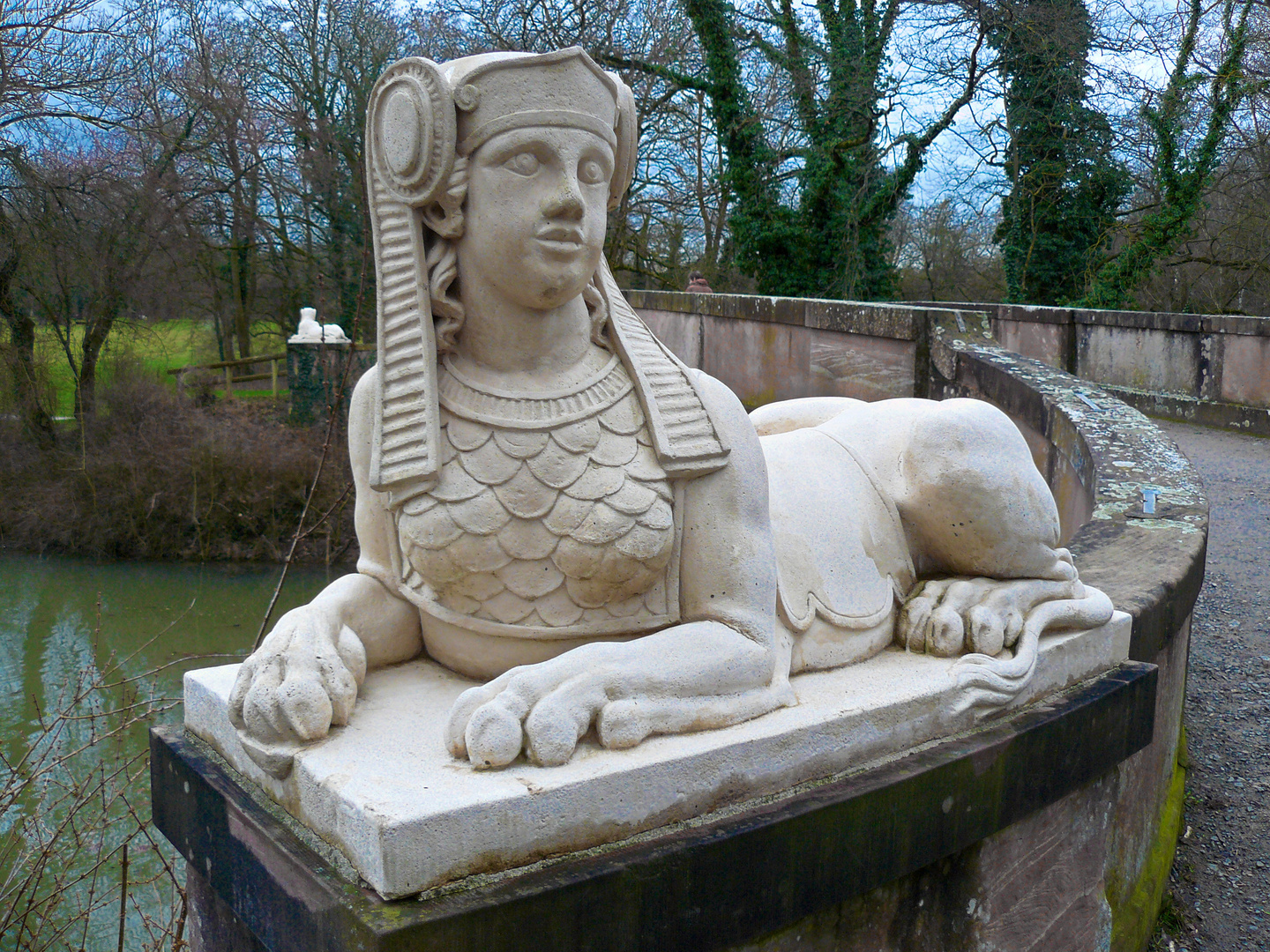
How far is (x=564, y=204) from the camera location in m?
1.90

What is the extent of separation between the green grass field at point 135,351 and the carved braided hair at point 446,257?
1652 cm

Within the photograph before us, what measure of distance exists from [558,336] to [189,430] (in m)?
15.4

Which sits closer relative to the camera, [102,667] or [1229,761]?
[1229,761]

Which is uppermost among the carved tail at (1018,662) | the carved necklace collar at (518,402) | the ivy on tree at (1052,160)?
the ivy on tree at (1052,160)

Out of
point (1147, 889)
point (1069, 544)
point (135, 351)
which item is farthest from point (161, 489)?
point (1147, 889)

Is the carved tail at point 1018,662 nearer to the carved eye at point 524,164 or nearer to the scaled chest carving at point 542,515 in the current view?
the scaled chest carving at point 542,515

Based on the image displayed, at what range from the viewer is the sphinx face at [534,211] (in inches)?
74.8

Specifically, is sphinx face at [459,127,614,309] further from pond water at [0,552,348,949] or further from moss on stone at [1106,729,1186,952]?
pond water at [0,552,348,949]

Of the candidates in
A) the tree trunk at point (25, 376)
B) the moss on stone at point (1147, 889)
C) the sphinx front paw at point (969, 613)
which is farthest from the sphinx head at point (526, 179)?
the tree trunk at point (25, 376)

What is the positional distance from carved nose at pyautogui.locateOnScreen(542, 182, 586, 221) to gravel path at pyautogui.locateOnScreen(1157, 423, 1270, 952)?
2.66m

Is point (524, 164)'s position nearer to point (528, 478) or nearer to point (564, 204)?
point (564, 204)

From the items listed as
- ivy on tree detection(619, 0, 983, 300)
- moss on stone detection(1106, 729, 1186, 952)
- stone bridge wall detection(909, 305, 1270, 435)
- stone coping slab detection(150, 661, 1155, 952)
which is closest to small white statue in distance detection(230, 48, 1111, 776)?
stone coping slab detection(150, 661, 1155, 952)

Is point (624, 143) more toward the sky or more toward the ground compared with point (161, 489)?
more toward the sky

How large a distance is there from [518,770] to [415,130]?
1.06 meters
